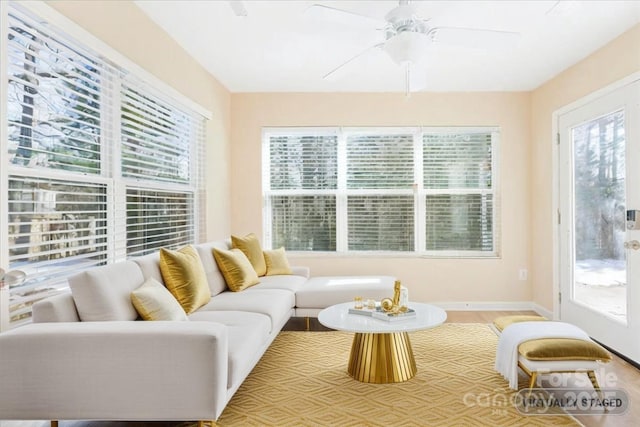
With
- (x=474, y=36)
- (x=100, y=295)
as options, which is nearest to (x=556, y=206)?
(x=474, y=36)

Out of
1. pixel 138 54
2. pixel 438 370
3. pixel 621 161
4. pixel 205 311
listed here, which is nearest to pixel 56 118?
pixel 138 54

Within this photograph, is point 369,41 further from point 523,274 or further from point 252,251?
point 523,274

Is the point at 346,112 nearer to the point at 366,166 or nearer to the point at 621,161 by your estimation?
the point at 366,166

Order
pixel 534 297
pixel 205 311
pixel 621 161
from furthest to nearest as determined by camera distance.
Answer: pixel 534 297 → pixel 621 161 → pixel 205 311

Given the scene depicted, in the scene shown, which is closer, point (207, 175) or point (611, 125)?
point (611, 125)

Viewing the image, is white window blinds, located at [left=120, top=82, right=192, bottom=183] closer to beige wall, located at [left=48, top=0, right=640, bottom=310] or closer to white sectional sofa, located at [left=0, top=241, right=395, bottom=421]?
beige wall, located at [left=48, top=0, right=640, bottom=310]

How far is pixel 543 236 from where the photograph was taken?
460 cm

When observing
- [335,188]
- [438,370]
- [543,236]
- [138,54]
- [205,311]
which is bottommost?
[438,370]

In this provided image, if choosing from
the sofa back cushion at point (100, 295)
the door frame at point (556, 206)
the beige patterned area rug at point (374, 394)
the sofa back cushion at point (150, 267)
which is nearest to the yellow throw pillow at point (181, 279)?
the sofa back cushion at point (150, 267)

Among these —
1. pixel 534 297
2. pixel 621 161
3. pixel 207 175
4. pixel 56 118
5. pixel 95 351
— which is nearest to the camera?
Answer: pixel 95 351

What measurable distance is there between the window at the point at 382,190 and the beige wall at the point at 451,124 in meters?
0.12

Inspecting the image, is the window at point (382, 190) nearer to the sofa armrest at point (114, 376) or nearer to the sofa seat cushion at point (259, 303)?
the sofa seat cushion at point (259, 303)

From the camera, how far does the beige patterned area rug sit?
2270mm

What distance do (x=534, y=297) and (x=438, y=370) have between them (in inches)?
98.1
